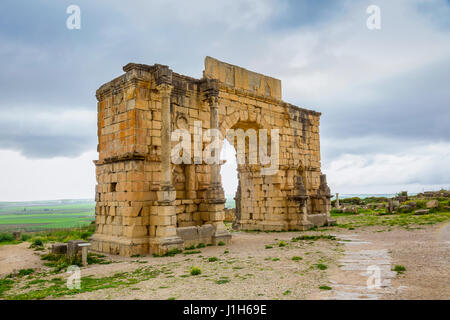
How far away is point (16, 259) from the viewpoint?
1023cm

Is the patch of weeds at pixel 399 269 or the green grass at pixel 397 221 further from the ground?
the patch of weeds at pixel 399 269

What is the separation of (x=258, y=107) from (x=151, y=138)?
20.3 feet

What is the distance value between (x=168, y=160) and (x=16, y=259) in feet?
17.6

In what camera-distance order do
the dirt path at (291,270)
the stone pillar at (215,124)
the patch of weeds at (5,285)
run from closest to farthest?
1. the dirt path at (291,270)
2. the patch of weeds at (5,285)
3. the stone pillar at (215,124)

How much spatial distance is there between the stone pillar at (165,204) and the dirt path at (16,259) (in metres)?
3.30

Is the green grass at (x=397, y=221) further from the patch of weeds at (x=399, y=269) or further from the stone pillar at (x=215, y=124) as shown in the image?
the patch of weeds at (x=399, y=269)

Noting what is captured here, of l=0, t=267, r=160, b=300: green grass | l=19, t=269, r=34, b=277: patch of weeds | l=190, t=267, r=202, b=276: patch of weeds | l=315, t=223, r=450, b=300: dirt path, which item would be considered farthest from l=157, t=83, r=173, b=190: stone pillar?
l=315, t=223, r=450, b=300: dirt path

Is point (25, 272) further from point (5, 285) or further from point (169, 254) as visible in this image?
point (169, 254)

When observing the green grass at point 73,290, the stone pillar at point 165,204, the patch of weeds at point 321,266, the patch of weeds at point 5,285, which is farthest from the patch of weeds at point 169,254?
the patch of weeds at point 321,266

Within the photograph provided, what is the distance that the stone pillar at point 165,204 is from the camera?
34.0 feet

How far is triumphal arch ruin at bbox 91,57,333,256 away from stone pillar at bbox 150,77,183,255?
30mm
